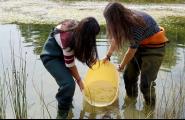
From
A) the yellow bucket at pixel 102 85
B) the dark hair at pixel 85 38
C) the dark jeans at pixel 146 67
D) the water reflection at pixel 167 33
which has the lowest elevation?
the water reflection at pixel 167 33

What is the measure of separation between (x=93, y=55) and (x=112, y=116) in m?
1.11

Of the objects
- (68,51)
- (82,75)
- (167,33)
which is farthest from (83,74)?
(167,33)

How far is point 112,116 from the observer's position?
5.30m

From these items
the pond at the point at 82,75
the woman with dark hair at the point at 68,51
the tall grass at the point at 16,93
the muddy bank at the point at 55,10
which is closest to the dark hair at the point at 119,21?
the woman with dark hair at the point at 68,51

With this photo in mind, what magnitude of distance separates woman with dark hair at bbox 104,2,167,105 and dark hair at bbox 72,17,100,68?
1.10 ft

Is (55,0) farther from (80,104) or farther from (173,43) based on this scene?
(80,104)

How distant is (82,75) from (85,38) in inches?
105

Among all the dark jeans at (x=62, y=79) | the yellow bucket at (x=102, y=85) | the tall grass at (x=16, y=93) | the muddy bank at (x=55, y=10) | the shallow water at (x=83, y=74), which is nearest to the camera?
the tall grass at (x=16, y=93)

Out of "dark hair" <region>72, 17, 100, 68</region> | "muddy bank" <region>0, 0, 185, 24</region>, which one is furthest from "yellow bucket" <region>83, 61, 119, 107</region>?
"muddy bank" <region>0, 0, 185, 24</region>

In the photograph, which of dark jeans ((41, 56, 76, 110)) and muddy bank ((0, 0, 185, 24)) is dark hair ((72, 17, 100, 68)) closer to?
dark jeans ((41, 56, 76, 110))

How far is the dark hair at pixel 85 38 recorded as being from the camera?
427 centimetres

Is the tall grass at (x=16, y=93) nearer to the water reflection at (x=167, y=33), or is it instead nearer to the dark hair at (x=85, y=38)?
the dark hair at (x=85, y=38)

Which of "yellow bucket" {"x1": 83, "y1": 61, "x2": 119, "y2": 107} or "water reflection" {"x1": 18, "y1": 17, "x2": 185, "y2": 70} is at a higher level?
"yellow bucket" {"x1": 83, "y1": 61, "x2": 119, "y2": 107}

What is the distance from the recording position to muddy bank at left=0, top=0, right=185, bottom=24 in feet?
36.0
